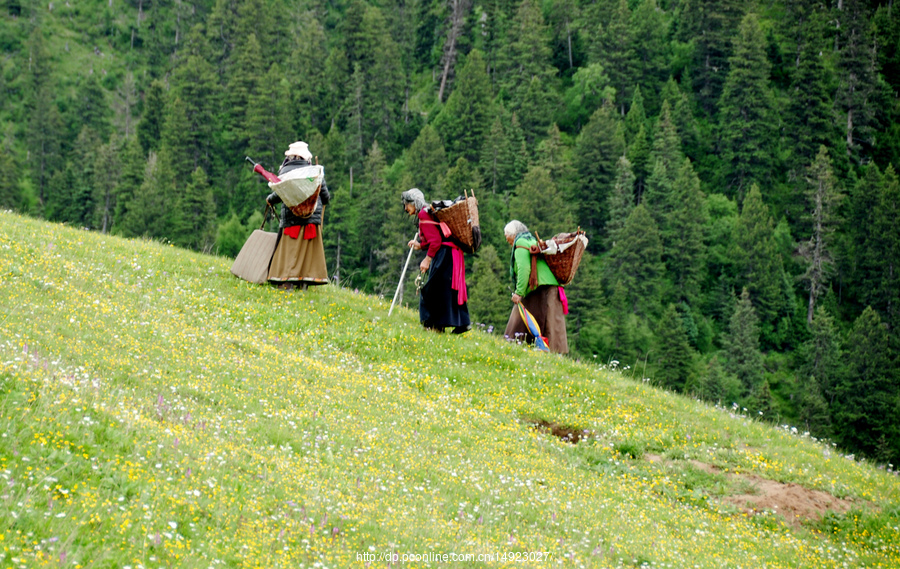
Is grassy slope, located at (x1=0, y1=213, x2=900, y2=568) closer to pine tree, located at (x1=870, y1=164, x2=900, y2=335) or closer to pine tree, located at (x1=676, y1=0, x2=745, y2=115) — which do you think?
pine tree, located at (x1=870, y1=164, x2=900, y2=335)

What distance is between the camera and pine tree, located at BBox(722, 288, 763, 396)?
80.6 metres

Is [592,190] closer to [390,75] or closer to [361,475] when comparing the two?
[390,75]

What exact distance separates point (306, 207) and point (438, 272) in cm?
304

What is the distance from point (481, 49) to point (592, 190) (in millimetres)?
41942

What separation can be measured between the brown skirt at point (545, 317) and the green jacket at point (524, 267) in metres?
0.32

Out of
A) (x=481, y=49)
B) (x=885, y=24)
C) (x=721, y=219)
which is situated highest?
(x=885, y=24)

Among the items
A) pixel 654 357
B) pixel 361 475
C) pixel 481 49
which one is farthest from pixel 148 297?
pixel 481 49

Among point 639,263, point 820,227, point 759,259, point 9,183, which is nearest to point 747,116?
point 820,227

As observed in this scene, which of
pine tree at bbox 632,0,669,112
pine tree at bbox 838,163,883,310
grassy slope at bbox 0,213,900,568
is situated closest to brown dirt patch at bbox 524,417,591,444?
grassy slope at bbox 0,213,900,568

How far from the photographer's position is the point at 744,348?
8306 centimetres

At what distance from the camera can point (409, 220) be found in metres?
91.0

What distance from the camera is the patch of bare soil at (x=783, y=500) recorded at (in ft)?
36.6

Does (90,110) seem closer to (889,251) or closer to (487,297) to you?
(487,297)

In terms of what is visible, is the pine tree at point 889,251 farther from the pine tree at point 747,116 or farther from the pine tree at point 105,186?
the pine tree at point 105,186
